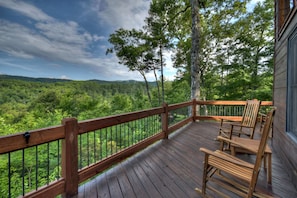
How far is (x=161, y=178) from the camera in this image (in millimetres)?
Answer: 2299

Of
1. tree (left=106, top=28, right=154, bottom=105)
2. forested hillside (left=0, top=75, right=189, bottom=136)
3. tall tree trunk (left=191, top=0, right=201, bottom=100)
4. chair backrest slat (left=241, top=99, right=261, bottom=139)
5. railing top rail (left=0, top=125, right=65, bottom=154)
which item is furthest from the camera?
tree (left=106, top=28, right=154, bottom=105)

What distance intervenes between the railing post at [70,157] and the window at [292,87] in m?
3.01

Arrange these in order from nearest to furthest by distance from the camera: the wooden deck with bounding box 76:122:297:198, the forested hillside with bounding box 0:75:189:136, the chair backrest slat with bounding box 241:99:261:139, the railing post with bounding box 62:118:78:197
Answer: the railing post with bounding box 62:118:78:197 < the wooden deck with bounding box 76:122:297:198 < the chair backrest slat with bounding box 241:99:261:139 < the forested hillside with bounding box 0:75:189:136

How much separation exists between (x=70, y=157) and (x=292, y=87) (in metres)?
3.25

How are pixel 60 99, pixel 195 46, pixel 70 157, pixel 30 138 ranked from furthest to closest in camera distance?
pixel 60 99 → pixel 195 46 → pixel 70 157 → pixel 30 138

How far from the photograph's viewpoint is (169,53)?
39.1ft

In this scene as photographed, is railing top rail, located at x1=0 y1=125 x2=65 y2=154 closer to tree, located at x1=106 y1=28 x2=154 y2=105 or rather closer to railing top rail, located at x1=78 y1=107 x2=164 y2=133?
railing top rail, located at x1=78 y1=107 x2=164 y2=133

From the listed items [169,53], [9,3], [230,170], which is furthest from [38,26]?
[230,170]

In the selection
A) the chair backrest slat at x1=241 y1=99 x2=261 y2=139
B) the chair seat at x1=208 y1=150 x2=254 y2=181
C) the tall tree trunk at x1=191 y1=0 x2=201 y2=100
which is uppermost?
the tall tree trunk at x1=191 y1=0 x2=201 y2=100

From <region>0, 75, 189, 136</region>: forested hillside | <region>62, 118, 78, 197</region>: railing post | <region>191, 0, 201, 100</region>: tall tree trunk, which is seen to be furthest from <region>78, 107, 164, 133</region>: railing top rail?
<region>0, 75, 189, 136</region>: forested hillside

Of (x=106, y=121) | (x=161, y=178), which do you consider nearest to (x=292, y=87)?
(x=161, y=178)

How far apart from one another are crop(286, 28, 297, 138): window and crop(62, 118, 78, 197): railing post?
9.89 feet

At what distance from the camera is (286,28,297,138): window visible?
7.45ft

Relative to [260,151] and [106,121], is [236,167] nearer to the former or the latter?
[260,151]
